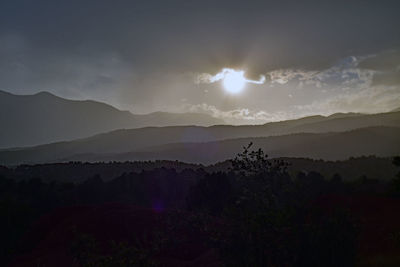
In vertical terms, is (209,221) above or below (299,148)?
below

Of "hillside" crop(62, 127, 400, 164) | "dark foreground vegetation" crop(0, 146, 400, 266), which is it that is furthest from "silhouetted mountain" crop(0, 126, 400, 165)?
"dark foreground vegetation" crop(0, 146, 400, 266)

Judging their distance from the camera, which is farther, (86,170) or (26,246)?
(86,170)

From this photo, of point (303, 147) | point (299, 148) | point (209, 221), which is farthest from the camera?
point (299, 148)

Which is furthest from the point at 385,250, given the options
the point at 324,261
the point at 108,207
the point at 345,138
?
the point at 345,138

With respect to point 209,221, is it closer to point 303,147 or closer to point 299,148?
point 299,148

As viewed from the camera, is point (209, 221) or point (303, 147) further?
point (303, 147)

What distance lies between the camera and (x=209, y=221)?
3088 centimetres

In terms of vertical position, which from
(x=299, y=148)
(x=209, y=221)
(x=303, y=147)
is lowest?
(x=209, y=221)

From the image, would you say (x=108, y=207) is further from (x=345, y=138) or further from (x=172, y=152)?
(x=172, y=152)

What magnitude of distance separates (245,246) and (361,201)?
1318 inches

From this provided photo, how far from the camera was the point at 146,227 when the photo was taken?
33.7 m

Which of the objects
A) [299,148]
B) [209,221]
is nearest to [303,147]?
[299,148]

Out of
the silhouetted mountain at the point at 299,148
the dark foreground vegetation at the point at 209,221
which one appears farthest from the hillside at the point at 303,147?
the dark foreground vegetation at the point at 209,221

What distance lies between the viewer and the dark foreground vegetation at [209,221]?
37.6 feet
